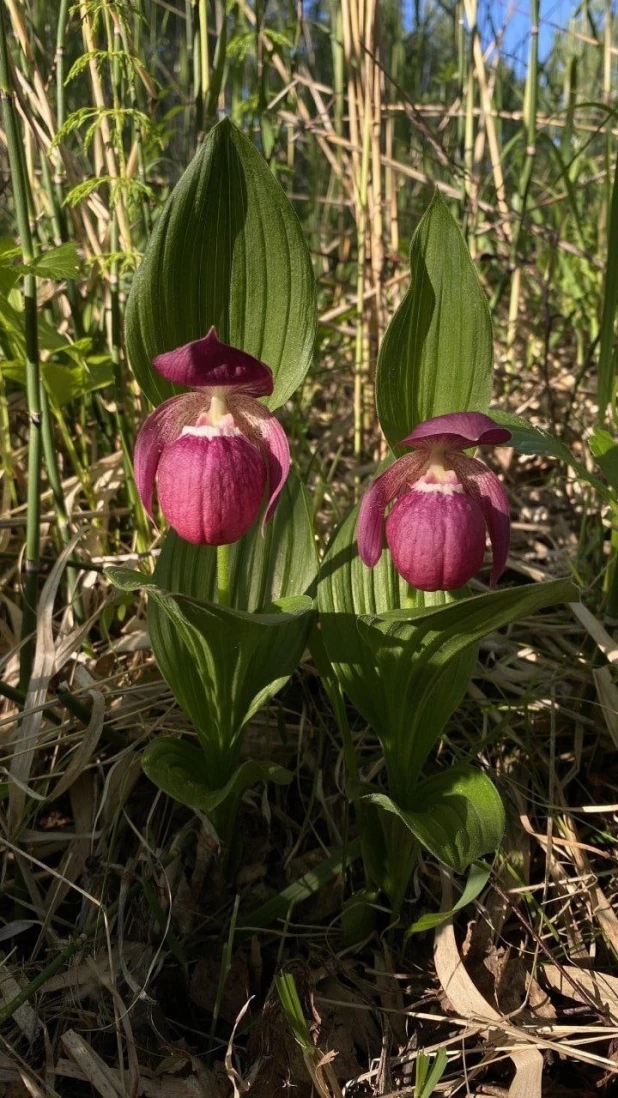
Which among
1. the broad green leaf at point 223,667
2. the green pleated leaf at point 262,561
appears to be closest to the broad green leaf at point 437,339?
the green pleated leaf at point 262,561

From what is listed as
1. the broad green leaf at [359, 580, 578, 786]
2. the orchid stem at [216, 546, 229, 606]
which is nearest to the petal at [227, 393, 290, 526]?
the orchid stem at [216, 546, 229, 606]

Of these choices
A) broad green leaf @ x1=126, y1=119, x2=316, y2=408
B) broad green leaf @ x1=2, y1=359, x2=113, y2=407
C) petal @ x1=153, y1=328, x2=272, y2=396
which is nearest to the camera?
petal @ x1=153, y1=328, x2=272, y2=396

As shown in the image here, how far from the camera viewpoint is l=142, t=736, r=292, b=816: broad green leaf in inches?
44.0

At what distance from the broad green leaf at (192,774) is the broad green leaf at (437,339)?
55cm

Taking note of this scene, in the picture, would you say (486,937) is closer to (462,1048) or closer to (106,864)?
(462,1048)

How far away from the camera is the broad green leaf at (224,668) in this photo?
44.6 inches

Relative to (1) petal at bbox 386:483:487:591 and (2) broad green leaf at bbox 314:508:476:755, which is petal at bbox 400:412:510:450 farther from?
(2) broad green leaf at bbox 314:508:476:755

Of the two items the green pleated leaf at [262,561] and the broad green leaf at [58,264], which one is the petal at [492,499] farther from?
the broad green leaf at [58,264]

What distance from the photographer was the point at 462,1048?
3.86 feet

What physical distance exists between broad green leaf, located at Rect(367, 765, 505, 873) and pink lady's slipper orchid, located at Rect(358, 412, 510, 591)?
32 centimetres

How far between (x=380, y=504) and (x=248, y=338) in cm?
30

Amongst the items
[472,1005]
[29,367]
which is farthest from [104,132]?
[472,1005]

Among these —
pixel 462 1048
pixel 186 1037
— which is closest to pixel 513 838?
pixel 462 1048

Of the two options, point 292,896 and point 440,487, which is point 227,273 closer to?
point 440,487
